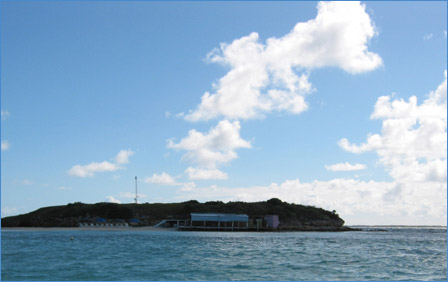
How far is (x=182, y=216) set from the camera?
171 meters

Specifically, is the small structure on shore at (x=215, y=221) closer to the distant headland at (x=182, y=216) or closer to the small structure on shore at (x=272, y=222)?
the distant headland at (x=182, y=216)

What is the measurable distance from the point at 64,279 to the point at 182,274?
25.3 ft

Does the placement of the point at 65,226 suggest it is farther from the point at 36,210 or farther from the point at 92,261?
the point at 92,261

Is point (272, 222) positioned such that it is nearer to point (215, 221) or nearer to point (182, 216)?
point (215, 221)

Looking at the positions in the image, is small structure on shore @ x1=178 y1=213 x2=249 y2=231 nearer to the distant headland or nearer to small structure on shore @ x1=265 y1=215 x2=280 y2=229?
the distant headland

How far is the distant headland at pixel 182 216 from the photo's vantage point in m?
155

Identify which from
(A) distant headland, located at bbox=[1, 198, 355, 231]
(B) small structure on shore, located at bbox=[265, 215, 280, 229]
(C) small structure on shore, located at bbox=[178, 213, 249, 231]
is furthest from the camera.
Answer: (A) distant headland, located at bbox=[1, 198, 355, 231]

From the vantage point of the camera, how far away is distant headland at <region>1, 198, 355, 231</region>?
155125 mm

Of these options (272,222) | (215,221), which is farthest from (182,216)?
(272,222)

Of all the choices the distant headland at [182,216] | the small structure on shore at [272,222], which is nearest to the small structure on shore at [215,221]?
the distant headland at [182,216]

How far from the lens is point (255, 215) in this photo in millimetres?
173125

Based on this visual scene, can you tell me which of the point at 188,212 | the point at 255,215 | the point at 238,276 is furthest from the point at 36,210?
the point at 238,276

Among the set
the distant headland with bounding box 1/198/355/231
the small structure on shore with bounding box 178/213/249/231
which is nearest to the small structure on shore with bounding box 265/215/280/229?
the distant headland with bounding box 1/198/355/231

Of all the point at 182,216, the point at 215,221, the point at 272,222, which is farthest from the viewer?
the point at 182,216
